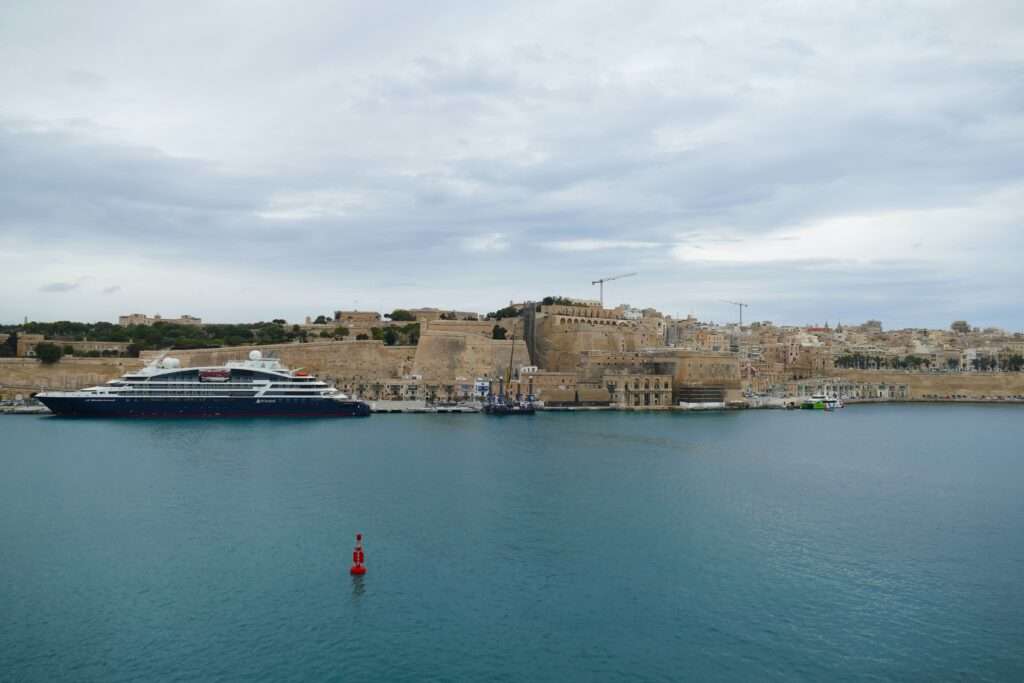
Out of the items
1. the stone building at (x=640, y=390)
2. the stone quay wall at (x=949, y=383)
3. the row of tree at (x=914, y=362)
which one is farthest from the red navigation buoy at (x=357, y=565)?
the row of tree at (x=914, y=362)

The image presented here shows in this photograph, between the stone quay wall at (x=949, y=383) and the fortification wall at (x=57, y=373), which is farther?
the stone quay wall at (x=949, y=383)

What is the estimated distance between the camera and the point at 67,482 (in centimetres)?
1388

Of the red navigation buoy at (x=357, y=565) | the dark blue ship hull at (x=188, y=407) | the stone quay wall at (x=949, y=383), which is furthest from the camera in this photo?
the stone quay wall at (x=949, y=383)

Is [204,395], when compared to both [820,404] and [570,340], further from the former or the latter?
[820,404]

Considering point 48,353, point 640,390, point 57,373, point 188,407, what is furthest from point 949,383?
point 48,353

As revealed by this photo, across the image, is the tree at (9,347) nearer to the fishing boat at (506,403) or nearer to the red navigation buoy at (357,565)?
the fishing boat at (506,403)

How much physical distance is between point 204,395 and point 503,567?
65.7 feet

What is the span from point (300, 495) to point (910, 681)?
9.22m

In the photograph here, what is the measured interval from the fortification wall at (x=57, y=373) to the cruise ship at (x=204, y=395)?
6315 millimetres

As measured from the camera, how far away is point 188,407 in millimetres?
26453

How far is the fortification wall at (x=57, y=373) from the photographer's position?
106 ft

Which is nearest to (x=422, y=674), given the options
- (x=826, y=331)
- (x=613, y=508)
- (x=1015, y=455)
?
(x=613, y=508)

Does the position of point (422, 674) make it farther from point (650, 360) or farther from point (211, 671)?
point (650, 360)

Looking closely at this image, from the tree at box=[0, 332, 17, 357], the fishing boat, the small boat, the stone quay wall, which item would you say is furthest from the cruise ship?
the stone quay wall
